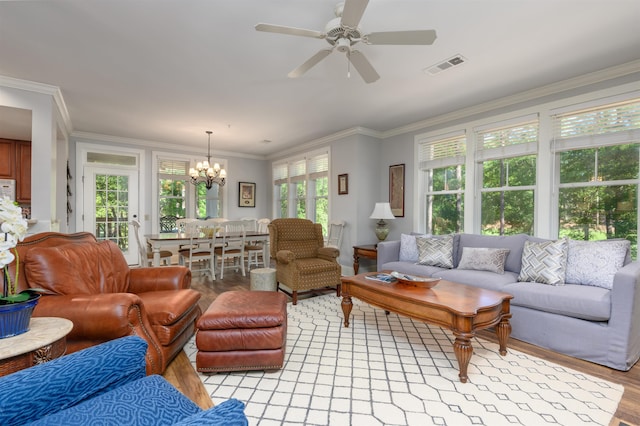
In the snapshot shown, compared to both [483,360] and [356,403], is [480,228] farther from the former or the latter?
[356,403]

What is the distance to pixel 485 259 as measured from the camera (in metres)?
3.26

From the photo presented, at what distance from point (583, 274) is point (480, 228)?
159 centimetres

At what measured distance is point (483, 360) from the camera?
7.42ft

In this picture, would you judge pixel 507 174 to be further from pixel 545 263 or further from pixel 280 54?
pixel 280 54

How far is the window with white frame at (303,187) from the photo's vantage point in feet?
20.3

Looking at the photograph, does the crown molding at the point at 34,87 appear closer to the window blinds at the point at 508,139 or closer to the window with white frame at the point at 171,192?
the window with white frame at the point at 171,192

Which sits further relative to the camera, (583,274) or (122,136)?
(122,136)

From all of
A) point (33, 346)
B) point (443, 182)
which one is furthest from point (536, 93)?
point (33, 346)

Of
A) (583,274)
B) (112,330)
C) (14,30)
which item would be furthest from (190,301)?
(583,274)

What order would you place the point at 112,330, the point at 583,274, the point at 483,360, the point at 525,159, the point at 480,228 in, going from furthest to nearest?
1. the point at 480,228
2. the point at 525,159
3. the point at 583,274
4. the point at 483,360
5. the point at 112,330

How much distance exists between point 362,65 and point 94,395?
2.49 m

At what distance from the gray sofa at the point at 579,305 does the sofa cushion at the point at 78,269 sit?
3.08 meters

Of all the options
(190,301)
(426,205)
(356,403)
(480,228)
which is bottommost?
(356,403)

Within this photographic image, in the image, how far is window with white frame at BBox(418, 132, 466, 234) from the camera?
443 centimetres
